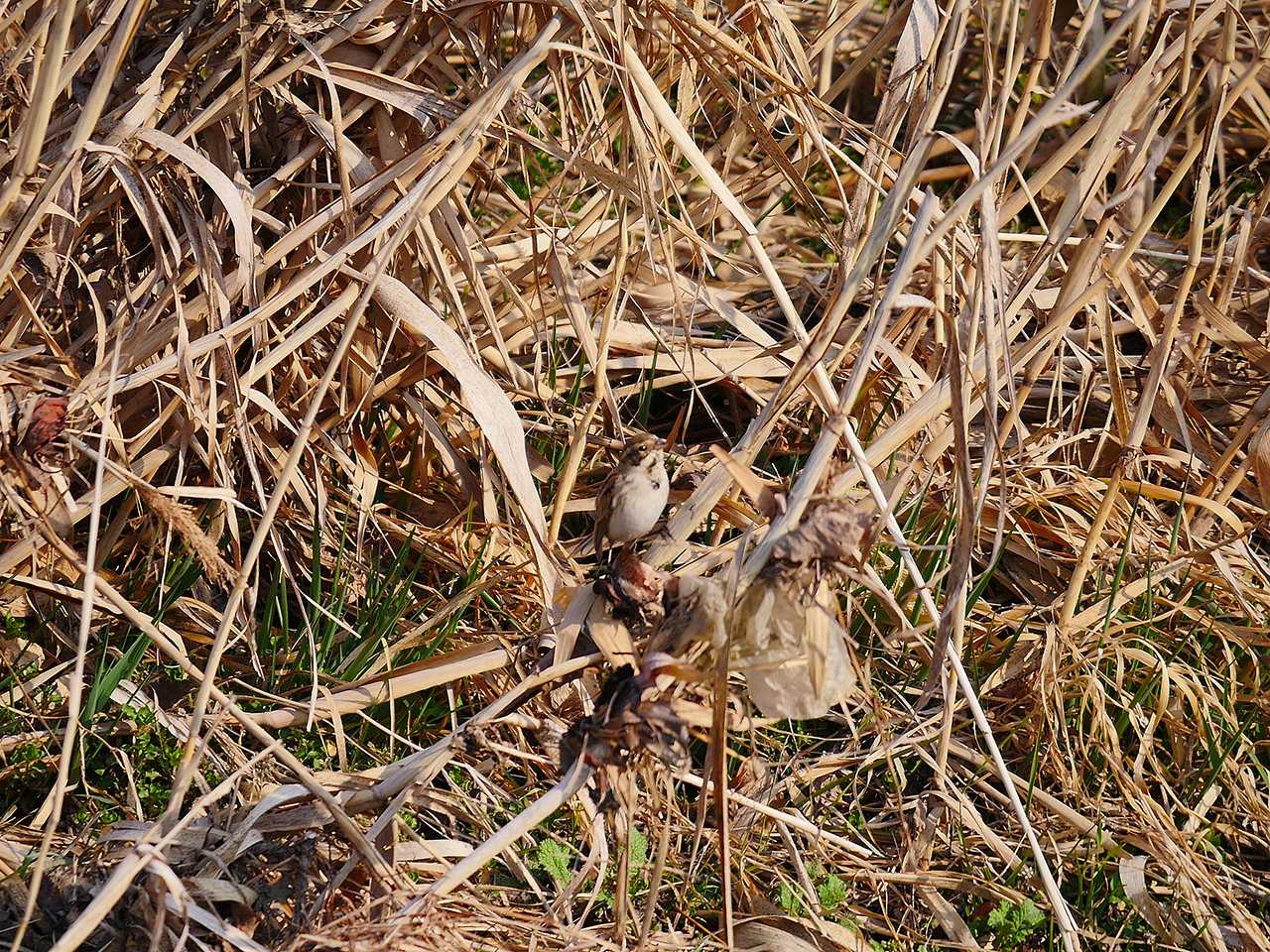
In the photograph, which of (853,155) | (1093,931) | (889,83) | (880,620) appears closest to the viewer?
(1093,931)

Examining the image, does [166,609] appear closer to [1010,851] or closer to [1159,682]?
[1010,851]

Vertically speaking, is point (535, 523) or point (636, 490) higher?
point (636, 490)

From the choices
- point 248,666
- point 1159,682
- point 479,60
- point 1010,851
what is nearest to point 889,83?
point 479,60

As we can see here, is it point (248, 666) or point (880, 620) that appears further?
point (880, 620)

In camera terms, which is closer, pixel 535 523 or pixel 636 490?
pixel 636 490
